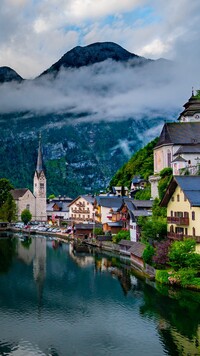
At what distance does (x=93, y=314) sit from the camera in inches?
1235

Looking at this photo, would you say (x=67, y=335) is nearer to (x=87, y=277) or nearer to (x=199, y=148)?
(x=87, y=277)

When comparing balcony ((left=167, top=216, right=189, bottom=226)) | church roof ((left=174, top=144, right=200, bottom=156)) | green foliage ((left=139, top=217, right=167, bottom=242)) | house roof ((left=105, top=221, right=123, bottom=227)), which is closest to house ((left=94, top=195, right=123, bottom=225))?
house roof ((left=105, top=221, right=123, bottom=227))

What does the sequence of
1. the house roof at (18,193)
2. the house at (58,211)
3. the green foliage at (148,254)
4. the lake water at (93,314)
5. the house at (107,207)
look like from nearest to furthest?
the lake water at (93,314) < the green foliage at (148,254) < the house at (107,207) < the house at (58,211) < the house roof at (18,193)

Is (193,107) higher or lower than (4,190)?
higher

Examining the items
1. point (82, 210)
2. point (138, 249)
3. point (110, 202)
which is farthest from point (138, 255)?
point (82, 210)

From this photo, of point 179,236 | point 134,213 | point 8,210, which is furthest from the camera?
point 8,210

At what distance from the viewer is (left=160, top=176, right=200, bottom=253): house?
38.4m

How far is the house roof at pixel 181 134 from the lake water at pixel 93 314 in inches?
912

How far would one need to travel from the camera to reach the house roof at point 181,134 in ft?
214

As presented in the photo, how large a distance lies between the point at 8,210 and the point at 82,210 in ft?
73.4

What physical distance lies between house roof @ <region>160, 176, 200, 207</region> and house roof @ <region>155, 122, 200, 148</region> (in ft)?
77.5

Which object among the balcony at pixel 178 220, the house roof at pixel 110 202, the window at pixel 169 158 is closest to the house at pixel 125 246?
the balcony at pixel 178 220

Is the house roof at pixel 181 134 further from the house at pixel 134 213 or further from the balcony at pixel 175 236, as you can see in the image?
the balcony at pixel 175 236

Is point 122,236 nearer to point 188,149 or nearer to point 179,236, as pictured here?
point 188,149
